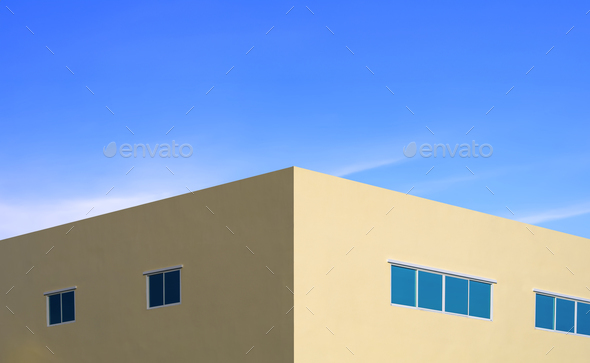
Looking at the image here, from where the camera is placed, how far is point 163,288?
1619cm

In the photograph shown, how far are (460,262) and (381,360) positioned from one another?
12.1ft

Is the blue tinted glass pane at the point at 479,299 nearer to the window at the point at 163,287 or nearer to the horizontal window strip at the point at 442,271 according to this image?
the horizontal window strip at the point at 442,271

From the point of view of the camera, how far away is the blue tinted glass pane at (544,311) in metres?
19.1

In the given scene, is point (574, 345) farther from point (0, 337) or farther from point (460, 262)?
point (0, 337)

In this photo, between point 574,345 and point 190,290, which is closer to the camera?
point 190,290

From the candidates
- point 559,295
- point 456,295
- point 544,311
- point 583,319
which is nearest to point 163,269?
point 456,295

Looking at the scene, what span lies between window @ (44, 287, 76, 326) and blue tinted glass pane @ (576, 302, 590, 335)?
1445 cm

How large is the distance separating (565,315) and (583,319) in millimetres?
858

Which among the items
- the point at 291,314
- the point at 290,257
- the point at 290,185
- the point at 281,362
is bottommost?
the point at 281,362

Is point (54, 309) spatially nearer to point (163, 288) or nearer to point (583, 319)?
point (163, 288)

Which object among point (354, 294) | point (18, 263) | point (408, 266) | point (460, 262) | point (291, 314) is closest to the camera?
point (291, 314)

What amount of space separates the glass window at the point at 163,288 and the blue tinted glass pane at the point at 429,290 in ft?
18.7

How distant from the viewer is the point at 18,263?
65.8 ft

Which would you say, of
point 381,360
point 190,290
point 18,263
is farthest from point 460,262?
point 18,263
